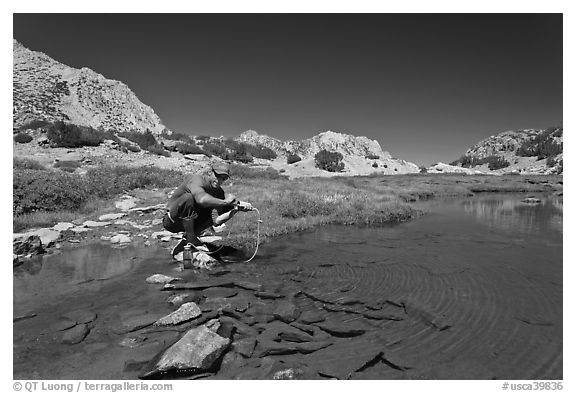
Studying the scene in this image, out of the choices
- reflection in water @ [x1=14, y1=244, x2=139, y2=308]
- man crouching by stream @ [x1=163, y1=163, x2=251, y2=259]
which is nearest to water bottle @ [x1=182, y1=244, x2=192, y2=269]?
man crouching by stream @ [x1=163, y1=163, x2=251, y2=259]

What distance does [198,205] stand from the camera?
764 cm

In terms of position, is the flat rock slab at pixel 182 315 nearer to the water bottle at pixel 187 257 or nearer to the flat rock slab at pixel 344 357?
the flat rock slab at pixel 344 357

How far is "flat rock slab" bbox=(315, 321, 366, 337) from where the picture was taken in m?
4.72

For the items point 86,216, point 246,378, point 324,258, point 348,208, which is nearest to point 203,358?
point 246,378

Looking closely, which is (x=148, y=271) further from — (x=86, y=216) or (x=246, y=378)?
(x=86, y=216)

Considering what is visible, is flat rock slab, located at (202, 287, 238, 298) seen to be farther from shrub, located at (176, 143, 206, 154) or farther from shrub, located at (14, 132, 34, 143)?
shrub, located at (176, 143, 206, 154)

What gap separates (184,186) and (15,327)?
13.2ft

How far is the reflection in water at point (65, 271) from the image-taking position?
599cm

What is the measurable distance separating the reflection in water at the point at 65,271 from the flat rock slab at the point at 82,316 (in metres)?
0.98

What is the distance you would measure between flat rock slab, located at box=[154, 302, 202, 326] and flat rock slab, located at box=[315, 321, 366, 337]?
198 cm

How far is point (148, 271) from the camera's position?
7.28m

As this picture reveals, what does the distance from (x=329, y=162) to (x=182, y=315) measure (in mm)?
42339

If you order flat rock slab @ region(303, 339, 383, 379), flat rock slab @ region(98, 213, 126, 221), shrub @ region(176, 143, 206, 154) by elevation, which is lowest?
flat rock slab @ region(303, 339, 383, 379)

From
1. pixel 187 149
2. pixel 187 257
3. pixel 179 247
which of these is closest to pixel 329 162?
pixel 187 149
